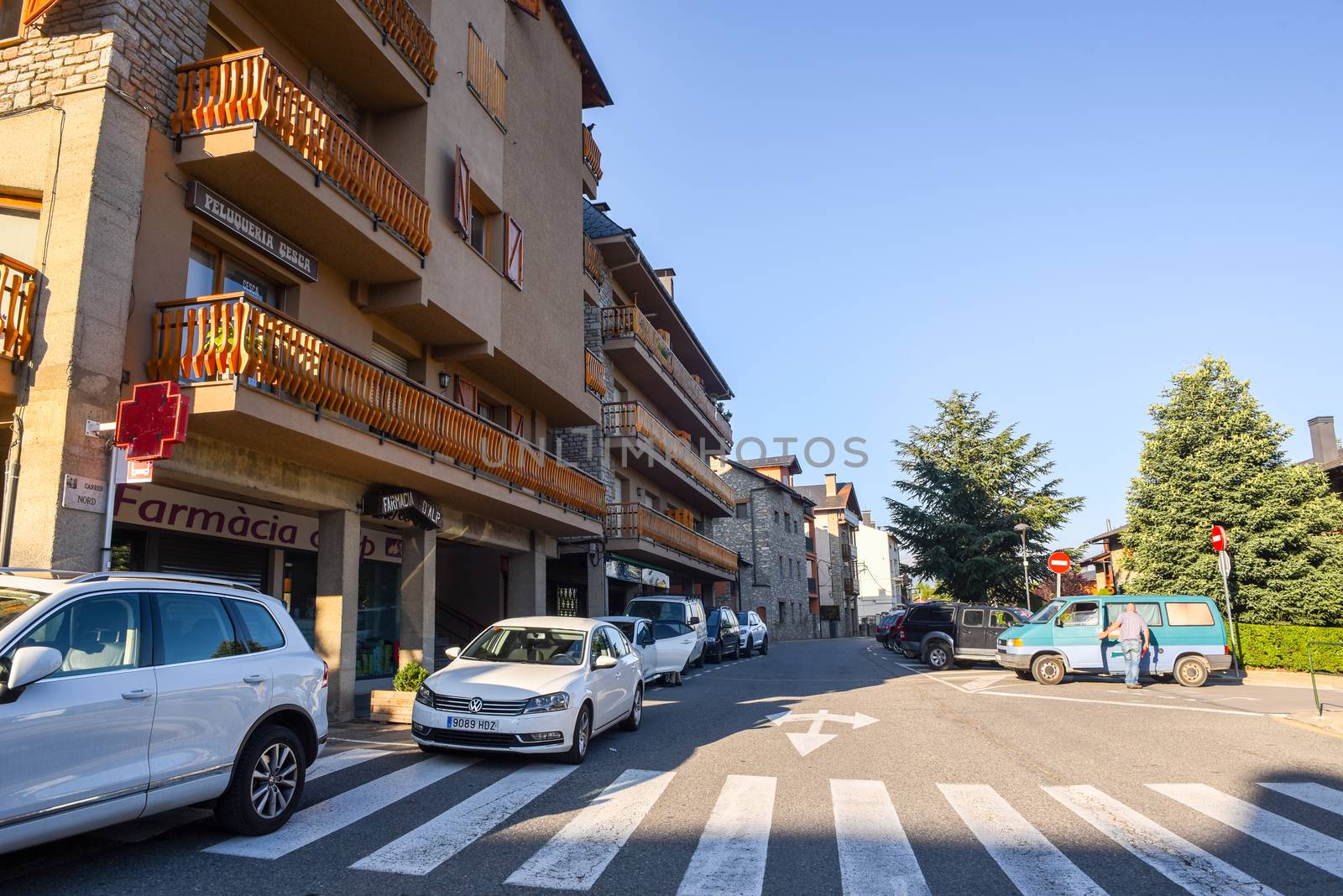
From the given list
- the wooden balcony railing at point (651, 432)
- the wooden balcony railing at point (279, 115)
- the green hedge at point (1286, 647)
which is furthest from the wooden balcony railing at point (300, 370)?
the green hedge at point (1286, 647)

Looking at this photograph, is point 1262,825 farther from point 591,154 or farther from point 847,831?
point 591,154

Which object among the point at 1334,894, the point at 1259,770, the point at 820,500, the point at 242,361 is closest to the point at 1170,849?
the point at 1334,894

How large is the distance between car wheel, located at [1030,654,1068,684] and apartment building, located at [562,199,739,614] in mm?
11526

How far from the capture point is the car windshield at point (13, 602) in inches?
197

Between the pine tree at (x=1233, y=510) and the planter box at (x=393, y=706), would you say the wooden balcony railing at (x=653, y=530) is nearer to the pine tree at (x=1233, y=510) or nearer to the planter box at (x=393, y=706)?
the planter box at (x=393, y=706)

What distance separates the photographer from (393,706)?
12250 mm

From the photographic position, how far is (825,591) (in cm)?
7281

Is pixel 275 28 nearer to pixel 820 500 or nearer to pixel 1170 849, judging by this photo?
pixel 1170 849

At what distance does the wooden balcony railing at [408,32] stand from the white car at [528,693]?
9387 millimetres

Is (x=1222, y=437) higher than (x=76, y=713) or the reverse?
higher

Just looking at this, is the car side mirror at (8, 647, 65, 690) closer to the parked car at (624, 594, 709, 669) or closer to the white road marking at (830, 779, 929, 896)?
the white road marking at (830, 779, 929, 896)

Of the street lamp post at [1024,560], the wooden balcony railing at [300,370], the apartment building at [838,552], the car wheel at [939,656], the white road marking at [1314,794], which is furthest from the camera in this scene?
the apartment building at [838,552]

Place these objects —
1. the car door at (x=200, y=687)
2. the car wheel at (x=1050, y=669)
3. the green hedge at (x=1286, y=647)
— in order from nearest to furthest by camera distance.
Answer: the car door at (x=200, y=687), the car wheel at (x=1050, y=669), the green hedge at (x=1286, y=647)

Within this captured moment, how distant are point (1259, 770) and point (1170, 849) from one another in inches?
155
